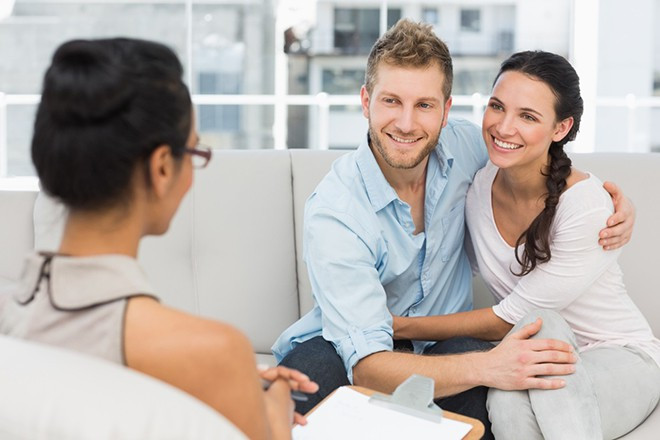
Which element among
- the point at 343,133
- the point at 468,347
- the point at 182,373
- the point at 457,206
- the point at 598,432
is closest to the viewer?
the point at 182,373

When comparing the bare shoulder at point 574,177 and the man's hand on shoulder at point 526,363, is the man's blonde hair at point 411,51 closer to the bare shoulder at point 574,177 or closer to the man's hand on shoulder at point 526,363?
the bare shoulder at point 574,177

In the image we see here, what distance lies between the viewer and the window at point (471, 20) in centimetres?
705

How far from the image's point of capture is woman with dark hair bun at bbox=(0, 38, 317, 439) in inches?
33.5

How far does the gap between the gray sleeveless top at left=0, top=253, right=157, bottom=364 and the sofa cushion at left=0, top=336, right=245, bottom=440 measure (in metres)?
0.07

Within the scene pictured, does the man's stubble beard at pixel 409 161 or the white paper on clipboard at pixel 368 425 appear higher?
the man's stubble beard at pixel 409 161

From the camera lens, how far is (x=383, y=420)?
1.33 meters

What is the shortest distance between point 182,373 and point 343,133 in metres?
6.37

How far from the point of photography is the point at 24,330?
90 cm

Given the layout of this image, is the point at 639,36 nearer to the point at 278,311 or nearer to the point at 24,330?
the point at 278,311

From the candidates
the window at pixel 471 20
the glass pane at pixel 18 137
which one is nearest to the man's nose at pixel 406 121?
the window at pixel 471 20

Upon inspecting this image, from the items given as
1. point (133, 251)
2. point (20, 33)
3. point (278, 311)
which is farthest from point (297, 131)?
point (133, 251)

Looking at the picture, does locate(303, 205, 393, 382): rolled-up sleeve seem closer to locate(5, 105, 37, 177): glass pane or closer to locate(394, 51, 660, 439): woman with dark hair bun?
locate(394, 51, 660, 439): woman with dark hair bun

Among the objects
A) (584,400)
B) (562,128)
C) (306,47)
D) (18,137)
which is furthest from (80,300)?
(18,137)

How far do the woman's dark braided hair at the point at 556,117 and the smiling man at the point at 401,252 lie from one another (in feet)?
0.61
